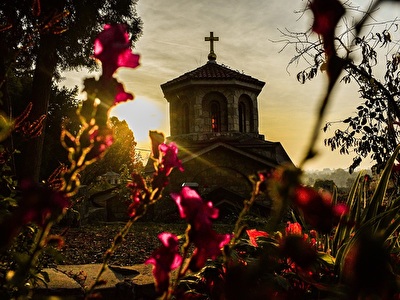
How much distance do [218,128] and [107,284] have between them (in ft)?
54.4

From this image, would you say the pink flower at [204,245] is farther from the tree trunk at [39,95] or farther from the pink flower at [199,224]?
the tree trunk at [39,95]

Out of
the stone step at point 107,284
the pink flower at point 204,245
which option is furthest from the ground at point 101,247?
the pink flower at point 204,245

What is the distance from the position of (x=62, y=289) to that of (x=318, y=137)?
3.79m

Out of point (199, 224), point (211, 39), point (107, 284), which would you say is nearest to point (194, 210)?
point (199, 224)

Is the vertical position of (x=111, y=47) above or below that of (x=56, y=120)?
below

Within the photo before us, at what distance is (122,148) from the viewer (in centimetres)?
3472

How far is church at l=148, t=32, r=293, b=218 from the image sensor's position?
1712 cm

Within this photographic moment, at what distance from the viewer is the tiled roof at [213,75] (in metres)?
19.8

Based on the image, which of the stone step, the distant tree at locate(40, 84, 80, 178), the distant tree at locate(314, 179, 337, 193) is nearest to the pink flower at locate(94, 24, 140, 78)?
the distant tree at locate(314, 179, 337, 193)

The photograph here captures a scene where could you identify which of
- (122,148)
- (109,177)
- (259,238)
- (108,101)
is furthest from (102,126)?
(122,148)

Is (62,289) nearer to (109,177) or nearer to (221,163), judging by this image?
(221,163)

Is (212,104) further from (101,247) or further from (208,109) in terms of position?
(101,247)

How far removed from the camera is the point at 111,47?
22.1 inches

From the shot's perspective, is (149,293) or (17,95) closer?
(149,293)
